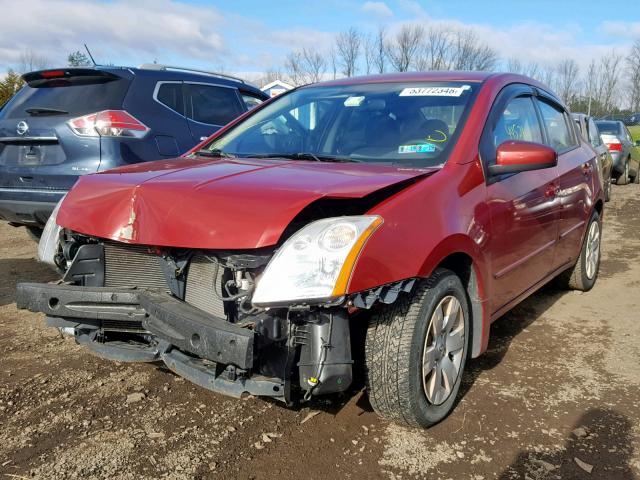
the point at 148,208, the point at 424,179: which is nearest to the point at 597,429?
the point at 424,179

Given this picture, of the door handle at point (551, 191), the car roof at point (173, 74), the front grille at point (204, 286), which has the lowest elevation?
the front grille at point (204, 286)

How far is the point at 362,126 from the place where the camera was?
140 inches

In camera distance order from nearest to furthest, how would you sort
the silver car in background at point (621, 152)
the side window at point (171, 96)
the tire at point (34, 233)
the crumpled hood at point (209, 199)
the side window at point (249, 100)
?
the crumpled hood at point (209, 199) < the side window at point (171, 96) < the tire at point (34, 233) < the side window at point (249, 100) < the silver car in background at point (621, 152)

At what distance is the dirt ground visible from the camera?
99.3 inches

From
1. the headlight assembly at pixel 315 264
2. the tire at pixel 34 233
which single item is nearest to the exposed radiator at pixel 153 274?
the headlight assembly at pixel 315 264

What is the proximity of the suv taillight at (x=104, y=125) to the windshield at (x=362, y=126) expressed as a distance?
146cm

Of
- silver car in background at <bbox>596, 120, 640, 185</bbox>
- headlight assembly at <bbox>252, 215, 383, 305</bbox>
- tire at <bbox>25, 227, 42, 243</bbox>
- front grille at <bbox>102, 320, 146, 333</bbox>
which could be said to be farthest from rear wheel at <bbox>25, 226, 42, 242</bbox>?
silver car in background at <bbox>596, 120, 640, 185</bbox>

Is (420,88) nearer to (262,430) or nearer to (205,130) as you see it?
(262,430)

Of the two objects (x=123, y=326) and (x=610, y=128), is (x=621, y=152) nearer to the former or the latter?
(x=610, y=128)

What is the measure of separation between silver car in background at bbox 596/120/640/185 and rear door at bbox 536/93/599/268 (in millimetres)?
9739

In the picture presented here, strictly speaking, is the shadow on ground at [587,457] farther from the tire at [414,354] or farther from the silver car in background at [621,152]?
the silver car in background at [621,152]

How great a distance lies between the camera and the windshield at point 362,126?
128 inches

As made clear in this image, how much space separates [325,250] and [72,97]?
3883 millimetres

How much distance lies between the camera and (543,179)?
3.85 metres
